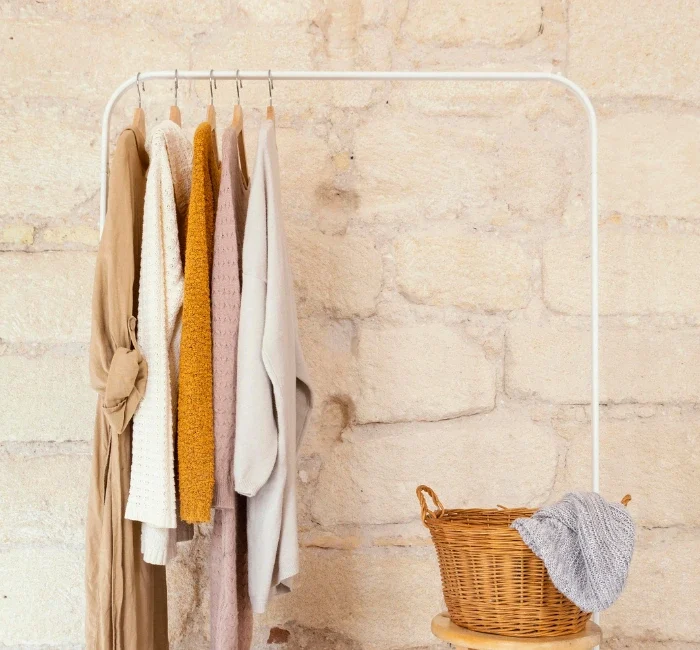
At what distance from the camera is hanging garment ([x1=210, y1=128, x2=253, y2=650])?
130 centimetres

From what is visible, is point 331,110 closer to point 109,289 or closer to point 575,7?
point 575,7

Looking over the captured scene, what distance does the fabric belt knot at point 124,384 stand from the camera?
1260mm

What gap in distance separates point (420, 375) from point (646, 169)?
760 millimetres

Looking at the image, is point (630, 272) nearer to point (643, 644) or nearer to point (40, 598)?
point (643, 644)

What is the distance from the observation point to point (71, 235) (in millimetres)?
1872

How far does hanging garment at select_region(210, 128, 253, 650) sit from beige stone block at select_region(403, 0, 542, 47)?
0.78m

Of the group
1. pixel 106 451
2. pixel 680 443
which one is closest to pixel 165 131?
pixel 106 451

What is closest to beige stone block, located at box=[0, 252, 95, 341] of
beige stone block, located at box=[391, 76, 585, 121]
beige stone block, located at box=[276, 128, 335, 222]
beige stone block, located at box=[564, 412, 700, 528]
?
beige stone block, located at box=[276, 128, 335, 222]

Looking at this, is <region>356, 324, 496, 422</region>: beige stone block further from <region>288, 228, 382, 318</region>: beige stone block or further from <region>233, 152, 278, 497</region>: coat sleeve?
<region>233, 152, 278, 497</region>: coat sleeve

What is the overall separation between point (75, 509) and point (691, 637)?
1.49 metres

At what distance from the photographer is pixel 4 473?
182 cm

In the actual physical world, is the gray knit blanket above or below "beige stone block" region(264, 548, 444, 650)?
above

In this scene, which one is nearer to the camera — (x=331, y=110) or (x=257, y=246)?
(x=257, y=246)

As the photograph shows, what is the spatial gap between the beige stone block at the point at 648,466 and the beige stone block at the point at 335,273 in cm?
62
